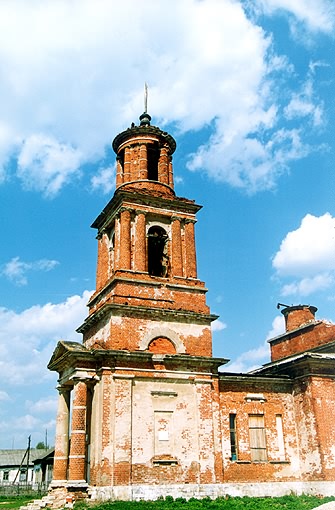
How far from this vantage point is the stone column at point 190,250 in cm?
2041

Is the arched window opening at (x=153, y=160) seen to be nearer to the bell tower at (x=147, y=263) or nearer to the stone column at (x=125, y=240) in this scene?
the bell tower at (x=147, y=263)

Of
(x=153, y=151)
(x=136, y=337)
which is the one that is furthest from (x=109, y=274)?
(x=153, y=151)

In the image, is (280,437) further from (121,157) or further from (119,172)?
(121,157)

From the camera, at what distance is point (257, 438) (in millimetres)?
19156

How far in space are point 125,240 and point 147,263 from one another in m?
1.27

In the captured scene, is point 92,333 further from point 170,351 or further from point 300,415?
Answer: point 300,415

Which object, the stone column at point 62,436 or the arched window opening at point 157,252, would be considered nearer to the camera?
the stone column at point 62,436

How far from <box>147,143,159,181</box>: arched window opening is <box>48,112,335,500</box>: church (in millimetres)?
269

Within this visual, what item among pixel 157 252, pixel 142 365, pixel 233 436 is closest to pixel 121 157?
pixel 157 252

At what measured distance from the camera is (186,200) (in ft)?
70.2

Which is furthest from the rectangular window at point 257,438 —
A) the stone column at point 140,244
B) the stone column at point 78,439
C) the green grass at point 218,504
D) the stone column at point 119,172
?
the stone column at point 119,172

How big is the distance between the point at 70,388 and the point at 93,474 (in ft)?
12.7

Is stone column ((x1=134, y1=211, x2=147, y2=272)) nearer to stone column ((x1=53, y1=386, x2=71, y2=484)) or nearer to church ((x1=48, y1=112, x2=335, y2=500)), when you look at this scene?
church ((x1=48, y1=112, x2=335, y2=500))

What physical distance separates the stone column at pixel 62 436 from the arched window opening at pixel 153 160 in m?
9.86
